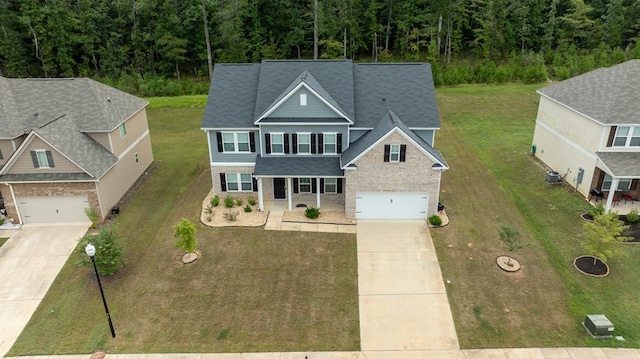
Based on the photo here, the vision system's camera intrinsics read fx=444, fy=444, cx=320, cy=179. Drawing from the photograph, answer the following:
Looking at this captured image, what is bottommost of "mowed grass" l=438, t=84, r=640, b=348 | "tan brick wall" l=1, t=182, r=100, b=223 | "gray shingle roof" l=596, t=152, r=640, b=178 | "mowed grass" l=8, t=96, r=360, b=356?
"mowed grass" l=8, t=96, r=360, b=356

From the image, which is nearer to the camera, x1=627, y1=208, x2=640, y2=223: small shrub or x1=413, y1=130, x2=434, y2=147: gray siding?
x1=627, y1=208, x2=640, y2=223: small shrub

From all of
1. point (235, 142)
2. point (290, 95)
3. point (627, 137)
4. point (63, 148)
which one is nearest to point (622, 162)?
point (627, 137)

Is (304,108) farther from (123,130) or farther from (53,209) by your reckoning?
(53,209)

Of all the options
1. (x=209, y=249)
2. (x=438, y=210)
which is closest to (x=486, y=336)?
(x=438, y=210)

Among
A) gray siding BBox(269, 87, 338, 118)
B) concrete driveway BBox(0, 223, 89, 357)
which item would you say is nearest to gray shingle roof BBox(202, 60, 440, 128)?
gray siding BBox(269, 87, 338, 118)

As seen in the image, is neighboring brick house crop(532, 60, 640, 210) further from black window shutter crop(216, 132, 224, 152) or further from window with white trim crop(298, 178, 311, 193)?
black window shutter crop(216, 132, 224, 152)

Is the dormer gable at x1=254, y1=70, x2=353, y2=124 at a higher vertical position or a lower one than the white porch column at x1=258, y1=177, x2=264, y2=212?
higher

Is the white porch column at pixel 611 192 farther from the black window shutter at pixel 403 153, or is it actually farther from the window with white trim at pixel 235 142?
the window with white trim at pixel 235 142
